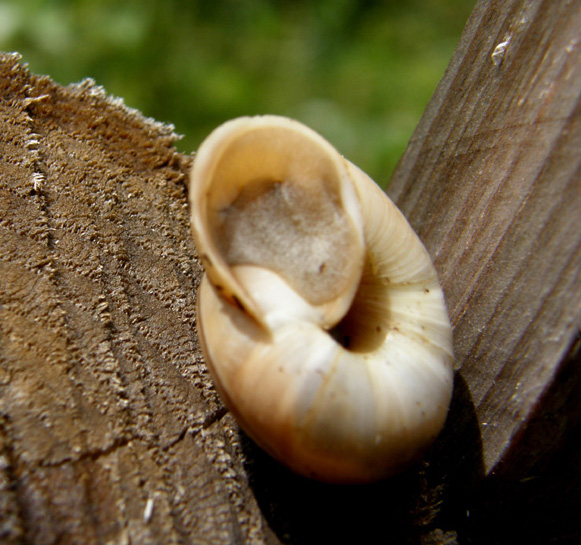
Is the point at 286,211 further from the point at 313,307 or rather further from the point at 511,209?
the point at 511,209

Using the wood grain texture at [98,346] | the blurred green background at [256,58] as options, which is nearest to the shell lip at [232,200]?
the wood grain texture at [98,346]

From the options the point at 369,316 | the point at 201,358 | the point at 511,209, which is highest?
the point at 511,209

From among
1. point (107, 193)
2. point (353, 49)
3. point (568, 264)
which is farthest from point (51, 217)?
point (353, 49)

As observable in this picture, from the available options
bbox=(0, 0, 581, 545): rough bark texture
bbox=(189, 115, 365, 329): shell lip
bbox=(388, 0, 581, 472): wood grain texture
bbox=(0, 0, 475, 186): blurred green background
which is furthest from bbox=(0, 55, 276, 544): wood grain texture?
bbox=(0, 0, 475, 186): blurred green background

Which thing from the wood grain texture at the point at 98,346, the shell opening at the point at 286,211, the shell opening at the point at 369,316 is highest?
the shell opening at the point at 286,211

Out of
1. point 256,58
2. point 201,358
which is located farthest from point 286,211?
point 256,58

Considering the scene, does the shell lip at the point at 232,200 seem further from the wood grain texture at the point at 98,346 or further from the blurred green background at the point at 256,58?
the blurred green background at the point at 256,58
